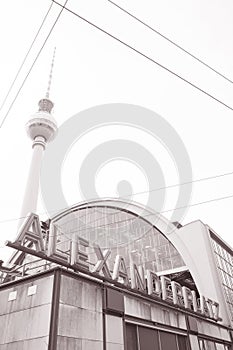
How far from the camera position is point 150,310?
52.0 ft

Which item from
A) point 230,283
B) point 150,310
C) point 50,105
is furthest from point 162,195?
point 50,105

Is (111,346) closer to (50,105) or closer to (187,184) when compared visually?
(187,184)

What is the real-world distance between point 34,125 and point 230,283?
5960 centimetres

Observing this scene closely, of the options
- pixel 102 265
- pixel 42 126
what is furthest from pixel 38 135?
pixel 102 265

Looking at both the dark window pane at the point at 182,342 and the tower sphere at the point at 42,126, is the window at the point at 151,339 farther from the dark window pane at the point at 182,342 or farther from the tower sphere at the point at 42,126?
the tower sphere at the point at 42,126

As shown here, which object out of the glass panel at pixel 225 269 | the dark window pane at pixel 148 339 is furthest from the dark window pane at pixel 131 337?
the glass panel at pixel 225 269

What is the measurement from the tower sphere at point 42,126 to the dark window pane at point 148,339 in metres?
64.5

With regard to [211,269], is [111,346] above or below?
below

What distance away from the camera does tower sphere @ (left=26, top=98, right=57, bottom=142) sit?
73.4m

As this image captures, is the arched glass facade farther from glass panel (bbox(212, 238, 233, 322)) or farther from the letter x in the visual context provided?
the letter x

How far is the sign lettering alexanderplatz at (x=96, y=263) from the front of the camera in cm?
1274

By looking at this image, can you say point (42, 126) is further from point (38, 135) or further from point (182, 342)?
point (182, 342)

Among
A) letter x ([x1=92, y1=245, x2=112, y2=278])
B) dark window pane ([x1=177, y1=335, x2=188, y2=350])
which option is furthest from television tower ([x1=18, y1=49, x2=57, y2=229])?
dark window pane ([x1=177, y1=335, x2=188, y2=350])

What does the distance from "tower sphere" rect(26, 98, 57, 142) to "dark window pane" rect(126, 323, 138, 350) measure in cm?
6484
